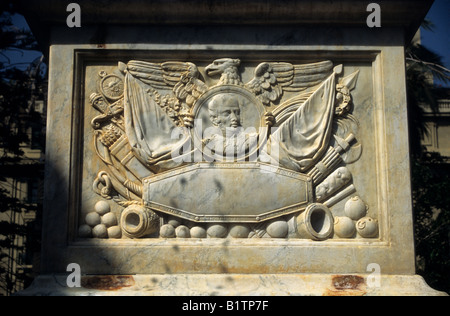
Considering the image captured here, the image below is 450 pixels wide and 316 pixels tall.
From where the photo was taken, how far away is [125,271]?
548 centimetres

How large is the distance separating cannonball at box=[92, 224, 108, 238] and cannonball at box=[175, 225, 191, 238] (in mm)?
753

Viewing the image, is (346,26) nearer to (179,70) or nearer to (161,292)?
(179,70)

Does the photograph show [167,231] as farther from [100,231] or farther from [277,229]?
[277,229]

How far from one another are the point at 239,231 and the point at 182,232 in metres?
0.60

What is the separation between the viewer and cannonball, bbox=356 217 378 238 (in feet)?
18.6

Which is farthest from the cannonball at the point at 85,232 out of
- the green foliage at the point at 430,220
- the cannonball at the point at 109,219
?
the green foliage at the point at 430,220

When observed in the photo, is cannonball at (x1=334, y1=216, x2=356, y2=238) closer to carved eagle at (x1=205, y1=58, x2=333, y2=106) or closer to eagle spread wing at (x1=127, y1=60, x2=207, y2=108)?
carved eagle at (x1=205, y1=58, x2=333, y2=106)

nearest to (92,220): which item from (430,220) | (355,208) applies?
(355,208)

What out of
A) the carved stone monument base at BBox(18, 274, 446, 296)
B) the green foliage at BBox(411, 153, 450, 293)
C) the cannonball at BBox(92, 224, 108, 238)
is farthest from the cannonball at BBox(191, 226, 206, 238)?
the green foliage at BBox(411, 153, 450, 293)

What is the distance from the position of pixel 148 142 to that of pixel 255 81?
4.48ft

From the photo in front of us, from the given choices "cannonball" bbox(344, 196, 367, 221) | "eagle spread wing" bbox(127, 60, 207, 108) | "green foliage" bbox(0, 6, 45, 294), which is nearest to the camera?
"cannonball" bbox(344, 196, 367, 221)

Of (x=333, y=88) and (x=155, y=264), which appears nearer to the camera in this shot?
(x=155, y=264)
